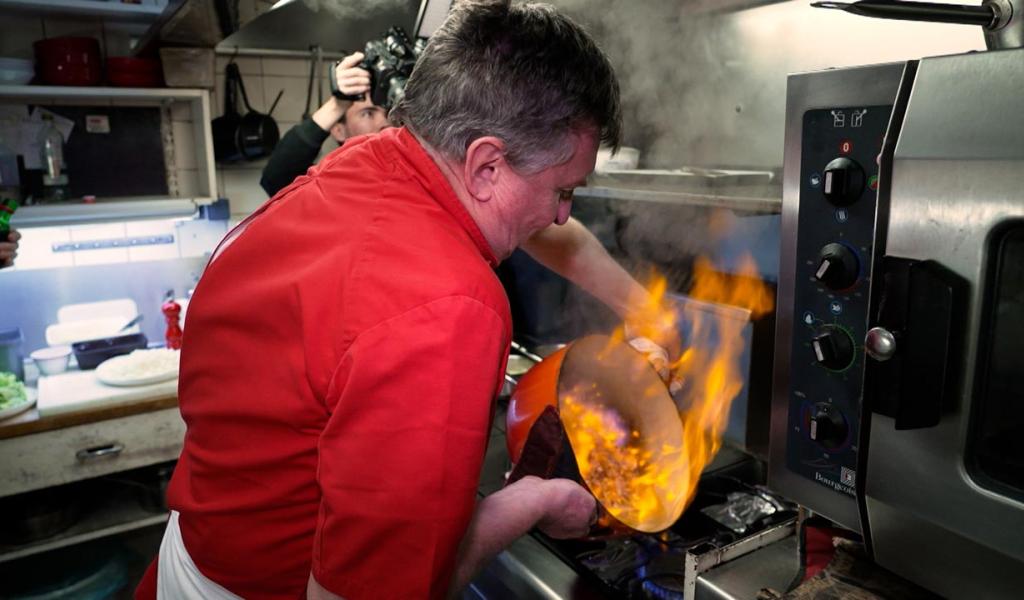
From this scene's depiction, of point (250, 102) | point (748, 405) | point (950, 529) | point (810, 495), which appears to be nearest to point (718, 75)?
point (748, 405)

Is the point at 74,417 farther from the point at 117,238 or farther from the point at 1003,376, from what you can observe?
the point at 1003,376

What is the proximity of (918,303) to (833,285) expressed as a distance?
10 cm

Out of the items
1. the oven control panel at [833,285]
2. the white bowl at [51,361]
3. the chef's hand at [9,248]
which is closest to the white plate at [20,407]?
the white bowl at [51,361]

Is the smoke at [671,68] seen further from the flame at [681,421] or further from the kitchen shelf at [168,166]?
the kitchen shelf at [168,166]

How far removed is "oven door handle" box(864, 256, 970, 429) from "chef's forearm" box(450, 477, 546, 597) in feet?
1.46

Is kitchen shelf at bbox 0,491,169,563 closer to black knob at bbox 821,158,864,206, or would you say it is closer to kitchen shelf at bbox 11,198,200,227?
kitchen shelf at bbox 11,198,200,227

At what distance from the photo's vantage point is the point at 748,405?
3.79 ft

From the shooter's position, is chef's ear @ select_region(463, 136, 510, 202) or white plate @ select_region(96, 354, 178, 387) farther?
white plate @ select_region(96, 354, 178, 387)

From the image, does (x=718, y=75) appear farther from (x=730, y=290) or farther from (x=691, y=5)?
(x=730, y=290)

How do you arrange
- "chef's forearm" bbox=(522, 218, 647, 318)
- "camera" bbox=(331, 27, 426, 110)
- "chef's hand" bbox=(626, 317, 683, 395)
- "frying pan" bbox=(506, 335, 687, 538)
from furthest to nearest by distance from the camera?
"camera" bbox=(331, 27, 426, 110) → "chef's forearm" bbox=(522, 218, 647, 318) → "chef's hand" bbox=(626, 317, 683, 395) → "frying pan" bbox=(506, 335, 687, 538)

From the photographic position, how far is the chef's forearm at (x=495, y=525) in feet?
2.70

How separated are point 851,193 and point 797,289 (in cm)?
11

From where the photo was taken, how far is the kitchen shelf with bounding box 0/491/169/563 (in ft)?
6.88

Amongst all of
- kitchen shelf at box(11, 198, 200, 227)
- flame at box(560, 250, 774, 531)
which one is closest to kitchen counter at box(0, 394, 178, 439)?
kitchen shelf at box(11, 198, 200, 227)
